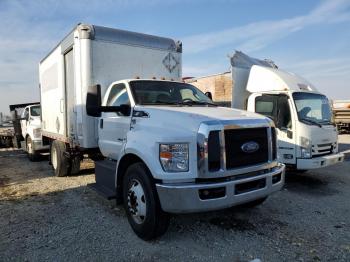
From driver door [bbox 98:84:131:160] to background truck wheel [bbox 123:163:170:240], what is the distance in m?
0.61

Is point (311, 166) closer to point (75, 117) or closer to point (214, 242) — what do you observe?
point (214, 242)

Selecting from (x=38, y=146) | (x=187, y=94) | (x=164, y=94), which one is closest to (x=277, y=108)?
(x=187, y=94)

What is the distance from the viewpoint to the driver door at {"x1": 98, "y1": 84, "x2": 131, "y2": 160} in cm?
539

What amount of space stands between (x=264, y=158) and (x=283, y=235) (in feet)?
3.80

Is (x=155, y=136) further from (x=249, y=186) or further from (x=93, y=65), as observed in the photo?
(x=93, y=65)

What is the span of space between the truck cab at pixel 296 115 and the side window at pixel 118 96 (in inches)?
160

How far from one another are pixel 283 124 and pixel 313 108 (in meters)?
0.93

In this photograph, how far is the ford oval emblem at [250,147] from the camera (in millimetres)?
4355

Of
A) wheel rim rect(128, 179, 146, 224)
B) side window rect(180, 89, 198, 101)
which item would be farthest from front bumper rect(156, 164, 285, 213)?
side window rect(180, 89, 198, 101)

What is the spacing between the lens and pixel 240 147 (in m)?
4.32

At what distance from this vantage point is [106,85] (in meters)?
6.82

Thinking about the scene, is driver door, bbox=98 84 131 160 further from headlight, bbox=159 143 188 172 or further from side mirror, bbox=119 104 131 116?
headlight, bbox=159 143 188 172

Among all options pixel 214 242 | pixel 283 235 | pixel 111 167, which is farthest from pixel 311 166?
pixel 111 167

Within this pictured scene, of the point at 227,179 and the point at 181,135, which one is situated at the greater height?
the point at 181,135
